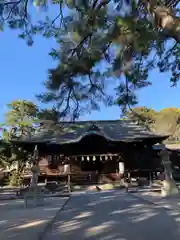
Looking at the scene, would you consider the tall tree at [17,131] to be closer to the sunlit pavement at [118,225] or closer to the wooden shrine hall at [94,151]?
the wooden shrine hall at [94,151]

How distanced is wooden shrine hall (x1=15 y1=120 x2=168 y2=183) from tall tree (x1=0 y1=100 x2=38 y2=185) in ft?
6.00

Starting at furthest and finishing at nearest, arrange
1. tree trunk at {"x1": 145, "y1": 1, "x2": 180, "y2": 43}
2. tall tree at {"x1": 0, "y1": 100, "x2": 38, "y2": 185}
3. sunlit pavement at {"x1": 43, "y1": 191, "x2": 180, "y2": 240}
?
1. tall tree at {"x1": 0, "y1": 100, "x2": 38, "y2": 185}
2. sunlit pavement at {"x1": 43, "y1": 191, "x2": 180, "y2": 240}
3. tree trunk at {"x1": 145, "y1": 1, "x2": 180, "y2": 43}

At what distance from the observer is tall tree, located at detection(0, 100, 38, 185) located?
21953 millimetres

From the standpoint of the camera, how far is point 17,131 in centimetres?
2392

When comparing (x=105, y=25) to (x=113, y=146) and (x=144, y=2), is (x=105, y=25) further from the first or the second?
(x=113, y=146)

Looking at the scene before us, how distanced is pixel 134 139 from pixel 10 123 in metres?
10.4

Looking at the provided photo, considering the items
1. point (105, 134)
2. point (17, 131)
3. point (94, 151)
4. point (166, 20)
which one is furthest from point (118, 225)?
point (17, 131)

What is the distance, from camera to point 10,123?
23.8 meters

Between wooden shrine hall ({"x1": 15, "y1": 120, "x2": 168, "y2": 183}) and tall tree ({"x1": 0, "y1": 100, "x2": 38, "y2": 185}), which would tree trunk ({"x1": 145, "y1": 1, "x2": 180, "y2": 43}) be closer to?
wooden shrine hall ({"x1": 15, "y1": 120, "x2": 168, "y2": 183})

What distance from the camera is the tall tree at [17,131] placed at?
2195cm

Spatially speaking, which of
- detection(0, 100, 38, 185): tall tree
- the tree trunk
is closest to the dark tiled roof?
detection(0, 100, 38, 185): tall tree

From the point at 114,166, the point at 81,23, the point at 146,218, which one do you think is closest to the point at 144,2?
the point at 81,23

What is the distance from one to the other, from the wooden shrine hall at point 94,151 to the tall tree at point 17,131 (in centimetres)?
183

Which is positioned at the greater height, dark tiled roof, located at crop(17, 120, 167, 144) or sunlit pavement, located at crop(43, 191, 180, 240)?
dark tiled roof, located at crop(17, 120, 167, 144)
